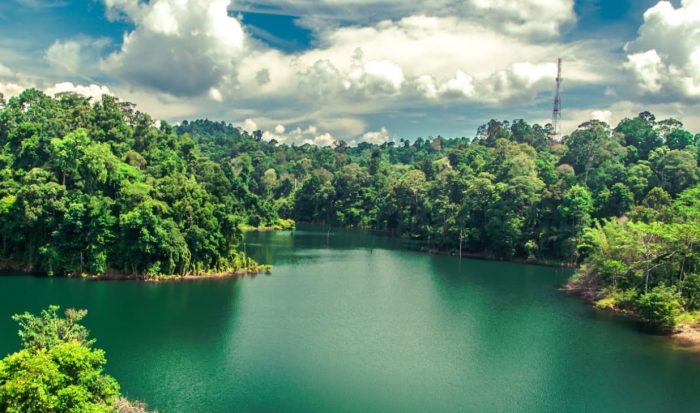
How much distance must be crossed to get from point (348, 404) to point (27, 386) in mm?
13500

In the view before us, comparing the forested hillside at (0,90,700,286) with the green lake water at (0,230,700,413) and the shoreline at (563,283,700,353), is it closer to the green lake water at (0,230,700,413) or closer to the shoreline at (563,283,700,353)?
the green lake water at (0,230,700,413)

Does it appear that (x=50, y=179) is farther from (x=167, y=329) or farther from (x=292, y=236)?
(x=292, y=236)

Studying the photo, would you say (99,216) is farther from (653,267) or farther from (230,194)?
(653,267)

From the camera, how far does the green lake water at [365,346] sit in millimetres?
25984

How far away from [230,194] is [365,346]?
2205 inches

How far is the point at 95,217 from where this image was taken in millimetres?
50188

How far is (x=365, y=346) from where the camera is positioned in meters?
33.7

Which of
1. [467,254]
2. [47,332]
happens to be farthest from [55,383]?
[467,254]

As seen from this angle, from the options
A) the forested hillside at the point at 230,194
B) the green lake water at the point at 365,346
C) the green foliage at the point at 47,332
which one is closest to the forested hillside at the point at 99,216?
the forested hillside at the point at 230,194

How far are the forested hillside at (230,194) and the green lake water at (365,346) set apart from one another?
421 centimetres

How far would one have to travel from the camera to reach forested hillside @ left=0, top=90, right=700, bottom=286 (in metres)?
50.2

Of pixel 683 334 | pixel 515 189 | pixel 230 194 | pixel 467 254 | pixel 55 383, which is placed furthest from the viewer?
pixel 230 194

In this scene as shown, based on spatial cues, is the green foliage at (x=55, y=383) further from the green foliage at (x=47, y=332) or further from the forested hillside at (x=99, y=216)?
the forested hillside at (x=99, y=216)

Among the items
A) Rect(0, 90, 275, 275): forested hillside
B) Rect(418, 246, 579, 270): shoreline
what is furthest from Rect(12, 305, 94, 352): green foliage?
Rect(418, 246, 579, 270): shoreline
